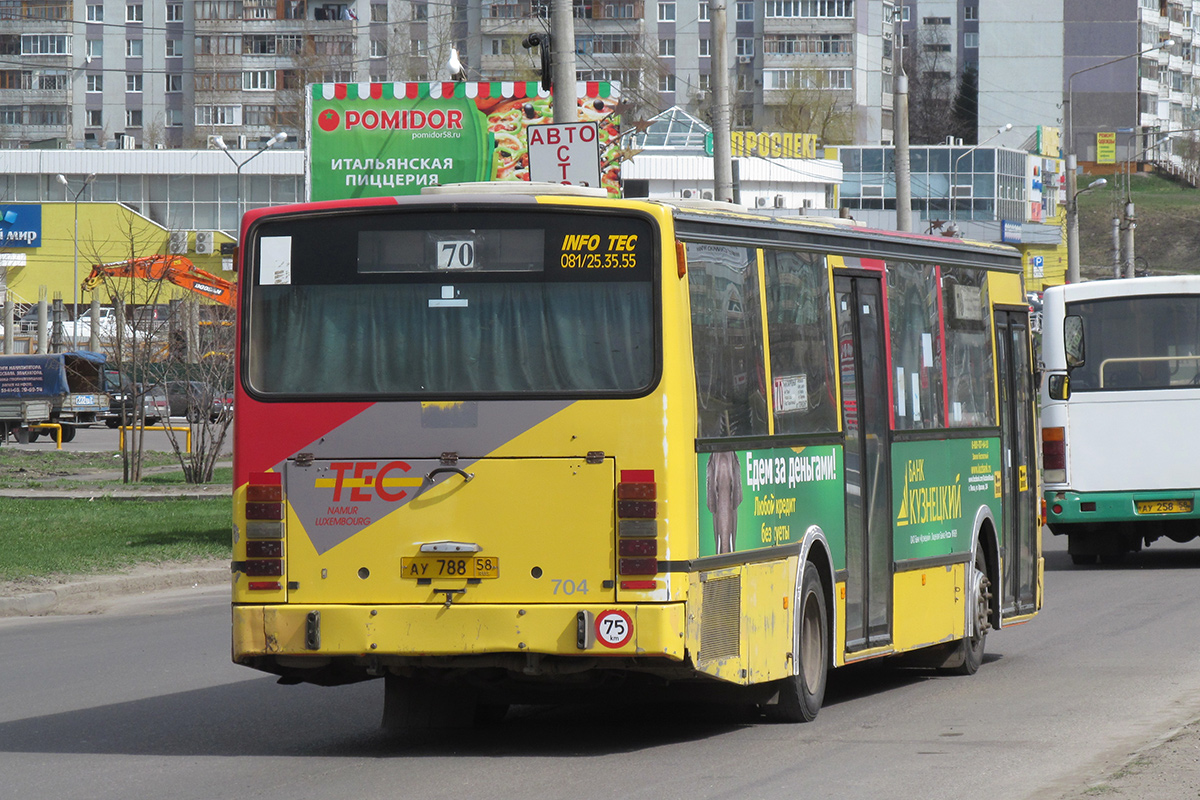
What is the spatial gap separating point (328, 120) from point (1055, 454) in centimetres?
912

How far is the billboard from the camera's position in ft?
69.7

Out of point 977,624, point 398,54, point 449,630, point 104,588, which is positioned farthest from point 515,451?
point 398,54

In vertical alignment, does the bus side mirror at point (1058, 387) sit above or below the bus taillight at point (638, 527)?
above

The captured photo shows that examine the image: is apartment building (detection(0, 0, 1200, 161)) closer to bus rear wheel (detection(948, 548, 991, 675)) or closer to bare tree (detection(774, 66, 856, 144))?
bare tree (detection(774, 66, 856, 144))

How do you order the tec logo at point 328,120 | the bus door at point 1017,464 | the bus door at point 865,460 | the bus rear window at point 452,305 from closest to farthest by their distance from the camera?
the bus rear window at point 452,305 → the bus door at point 865,460 → the bus door at point 1017,464 → the tec logo at point 328,120

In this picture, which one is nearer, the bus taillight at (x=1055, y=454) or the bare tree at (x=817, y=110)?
the bus taillight at (x=1055, y=454)

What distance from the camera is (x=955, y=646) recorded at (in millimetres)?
11773

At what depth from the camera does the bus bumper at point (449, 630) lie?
813 cm

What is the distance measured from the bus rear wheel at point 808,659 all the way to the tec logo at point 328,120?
12999mm

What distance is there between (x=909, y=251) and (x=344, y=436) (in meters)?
4.23

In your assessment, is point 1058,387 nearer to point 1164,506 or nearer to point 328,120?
point 1164,506

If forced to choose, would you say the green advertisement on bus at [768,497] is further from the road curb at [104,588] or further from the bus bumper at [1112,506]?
the bus bumper at [1112,506]

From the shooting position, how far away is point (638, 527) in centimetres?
820

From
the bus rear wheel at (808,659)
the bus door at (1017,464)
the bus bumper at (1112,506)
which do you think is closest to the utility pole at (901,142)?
the bus bumper at (1112,506)
